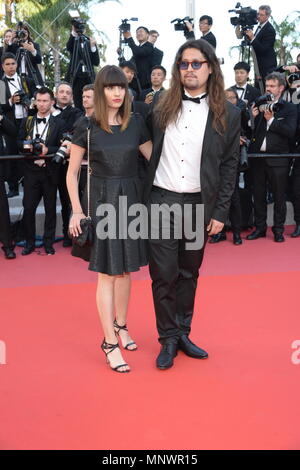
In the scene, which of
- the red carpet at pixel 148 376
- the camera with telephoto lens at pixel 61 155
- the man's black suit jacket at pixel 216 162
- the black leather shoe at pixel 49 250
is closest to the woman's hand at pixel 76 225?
the man's black suit jacket at pixel 216 162

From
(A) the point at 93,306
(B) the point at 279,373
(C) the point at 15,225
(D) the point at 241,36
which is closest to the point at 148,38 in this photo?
(D) the point at 241,36

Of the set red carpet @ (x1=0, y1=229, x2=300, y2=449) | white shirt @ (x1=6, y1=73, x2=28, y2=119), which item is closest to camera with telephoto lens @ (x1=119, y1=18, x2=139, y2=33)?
white shirt @ (x1=6, y1=73, x2=28, y2=119)

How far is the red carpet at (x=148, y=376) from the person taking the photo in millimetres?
2260

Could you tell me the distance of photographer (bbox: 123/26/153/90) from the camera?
26.1 ft

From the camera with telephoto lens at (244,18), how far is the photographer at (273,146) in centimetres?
197

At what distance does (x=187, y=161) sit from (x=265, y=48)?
5319 mm

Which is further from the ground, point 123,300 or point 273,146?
point 273,146

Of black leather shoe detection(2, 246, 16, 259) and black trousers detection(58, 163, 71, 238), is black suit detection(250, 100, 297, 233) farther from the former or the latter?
black leather shoe detection(2, 246, 16, 259)

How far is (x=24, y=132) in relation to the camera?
18.1 ft

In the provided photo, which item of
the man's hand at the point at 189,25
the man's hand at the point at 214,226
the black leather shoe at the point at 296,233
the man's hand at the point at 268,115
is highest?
the man's hand at the point at 189,25

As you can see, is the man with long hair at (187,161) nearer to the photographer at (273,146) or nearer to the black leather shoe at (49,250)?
the black leather shoe at (49,250)

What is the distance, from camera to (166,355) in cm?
293

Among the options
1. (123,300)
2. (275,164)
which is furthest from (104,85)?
(275,164)

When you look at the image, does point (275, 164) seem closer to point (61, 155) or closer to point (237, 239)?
point (237, 239)
